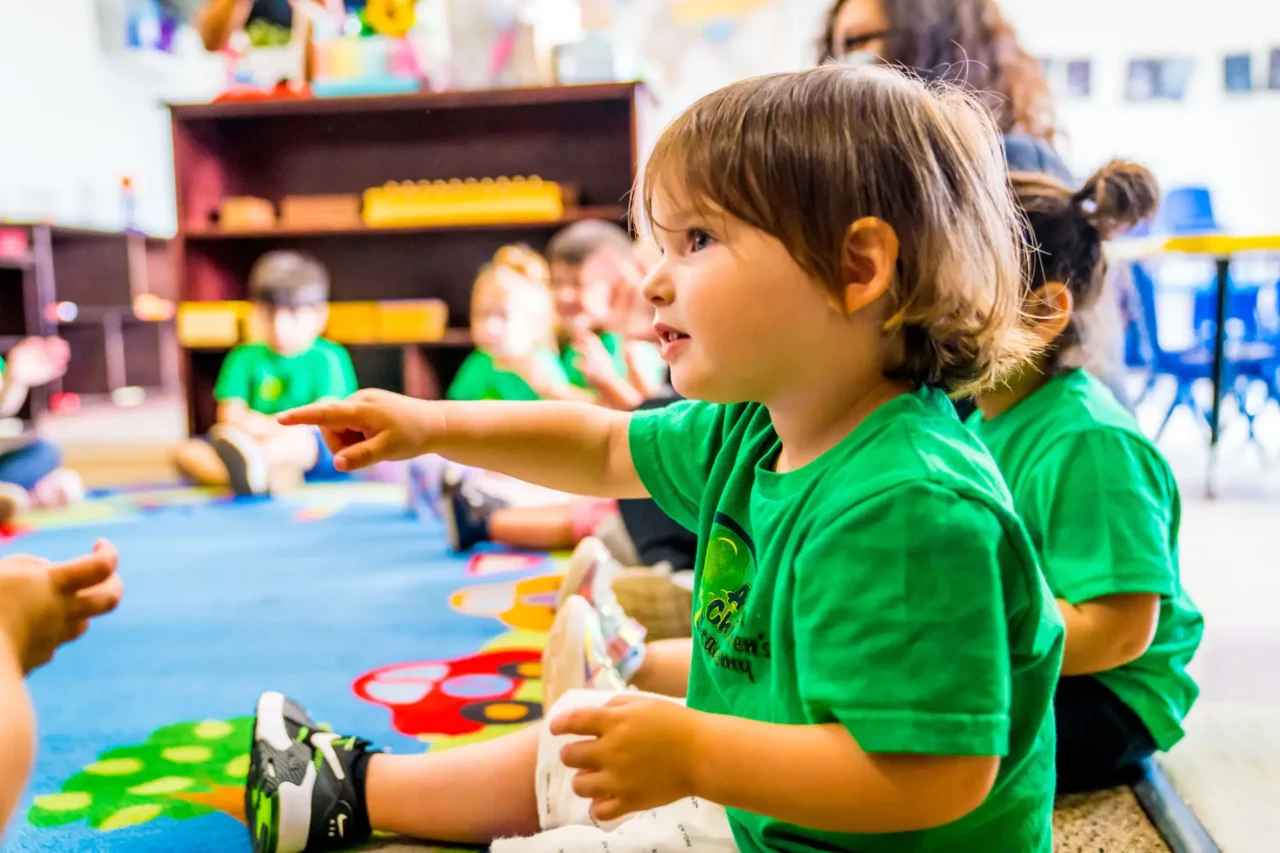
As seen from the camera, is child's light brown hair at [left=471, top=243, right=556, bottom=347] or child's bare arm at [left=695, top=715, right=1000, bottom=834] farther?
child's light brown hair at [left=471, top=243, right=556, bottom=347]

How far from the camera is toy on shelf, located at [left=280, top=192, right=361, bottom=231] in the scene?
3.13 meters

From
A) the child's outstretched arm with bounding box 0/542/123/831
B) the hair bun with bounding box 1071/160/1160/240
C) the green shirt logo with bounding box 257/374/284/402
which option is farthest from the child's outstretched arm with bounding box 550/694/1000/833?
the green shirt logo with bounding box 257/374/284/402

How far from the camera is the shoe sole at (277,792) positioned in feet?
2.56

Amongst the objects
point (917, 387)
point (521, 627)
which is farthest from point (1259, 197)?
point (917, 387)

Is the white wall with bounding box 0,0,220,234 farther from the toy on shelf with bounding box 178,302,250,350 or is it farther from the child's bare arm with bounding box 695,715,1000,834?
the child's bare arm with bounding box 695,715,1000,834

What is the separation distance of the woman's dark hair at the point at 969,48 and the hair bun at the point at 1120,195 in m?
0.52

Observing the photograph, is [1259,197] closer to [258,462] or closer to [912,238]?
[258,462]

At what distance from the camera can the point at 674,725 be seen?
0.49 m

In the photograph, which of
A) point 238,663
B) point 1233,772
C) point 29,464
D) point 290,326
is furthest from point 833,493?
point 290,326

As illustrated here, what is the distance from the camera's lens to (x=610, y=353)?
92.7 inches

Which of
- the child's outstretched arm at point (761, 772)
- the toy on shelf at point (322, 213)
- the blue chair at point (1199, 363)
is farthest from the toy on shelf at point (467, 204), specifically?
the child's outstretched arm at point (761, 772)

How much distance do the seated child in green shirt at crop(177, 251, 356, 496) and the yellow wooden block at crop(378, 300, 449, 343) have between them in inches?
6.2

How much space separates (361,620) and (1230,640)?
1.10m

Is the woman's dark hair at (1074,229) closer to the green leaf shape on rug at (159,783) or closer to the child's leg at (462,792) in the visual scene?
the child's leg at (462,792)
